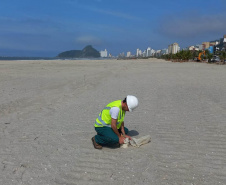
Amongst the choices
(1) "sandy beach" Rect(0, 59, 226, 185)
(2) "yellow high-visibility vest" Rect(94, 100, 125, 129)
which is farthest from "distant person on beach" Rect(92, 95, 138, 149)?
(1) "sandy beach" Rect(0, 59, 226, 185)

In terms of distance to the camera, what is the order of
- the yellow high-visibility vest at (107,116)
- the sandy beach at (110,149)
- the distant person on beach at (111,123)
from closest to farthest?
the sandy beach at (110,149)
the distant person on beach at (111,123)
the yellow high-visibility vest at (107,116)

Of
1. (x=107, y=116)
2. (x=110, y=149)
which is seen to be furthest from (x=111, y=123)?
(x=110, y=149)

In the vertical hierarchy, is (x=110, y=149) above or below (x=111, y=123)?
below

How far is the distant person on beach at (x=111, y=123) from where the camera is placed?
459cm

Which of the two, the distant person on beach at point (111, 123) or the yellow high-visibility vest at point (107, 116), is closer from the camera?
the distant person on beach at point (111, 123)

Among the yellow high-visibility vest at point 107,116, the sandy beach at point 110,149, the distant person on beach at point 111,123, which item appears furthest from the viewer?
the yellow high-visibility vest at point 107,116

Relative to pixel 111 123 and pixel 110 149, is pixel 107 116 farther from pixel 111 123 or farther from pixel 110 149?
pixel 110 149

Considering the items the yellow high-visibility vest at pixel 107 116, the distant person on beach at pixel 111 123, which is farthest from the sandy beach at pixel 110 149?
the yellow high-visibility vest at pixel 107 116

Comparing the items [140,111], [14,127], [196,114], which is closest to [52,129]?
[14,127]

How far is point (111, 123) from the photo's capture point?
4.67 meters

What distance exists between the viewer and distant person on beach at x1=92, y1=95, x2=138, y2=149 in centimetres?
459

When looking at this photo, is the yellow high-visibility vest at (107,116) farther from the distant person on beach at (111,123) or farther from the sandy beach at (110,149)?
the sandy beach at (110,149)

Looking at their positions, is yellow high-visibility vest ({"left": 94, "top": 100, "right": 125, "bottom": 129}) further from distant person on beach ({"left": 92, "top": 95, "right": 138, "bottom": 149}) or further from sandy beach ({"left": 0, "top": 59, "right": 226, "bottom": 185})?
sandy beach ({"left": 0, "top": 59, "right": 226, "bottom": 185})

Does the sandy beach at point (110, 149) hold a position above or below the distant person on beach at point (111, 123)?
below
